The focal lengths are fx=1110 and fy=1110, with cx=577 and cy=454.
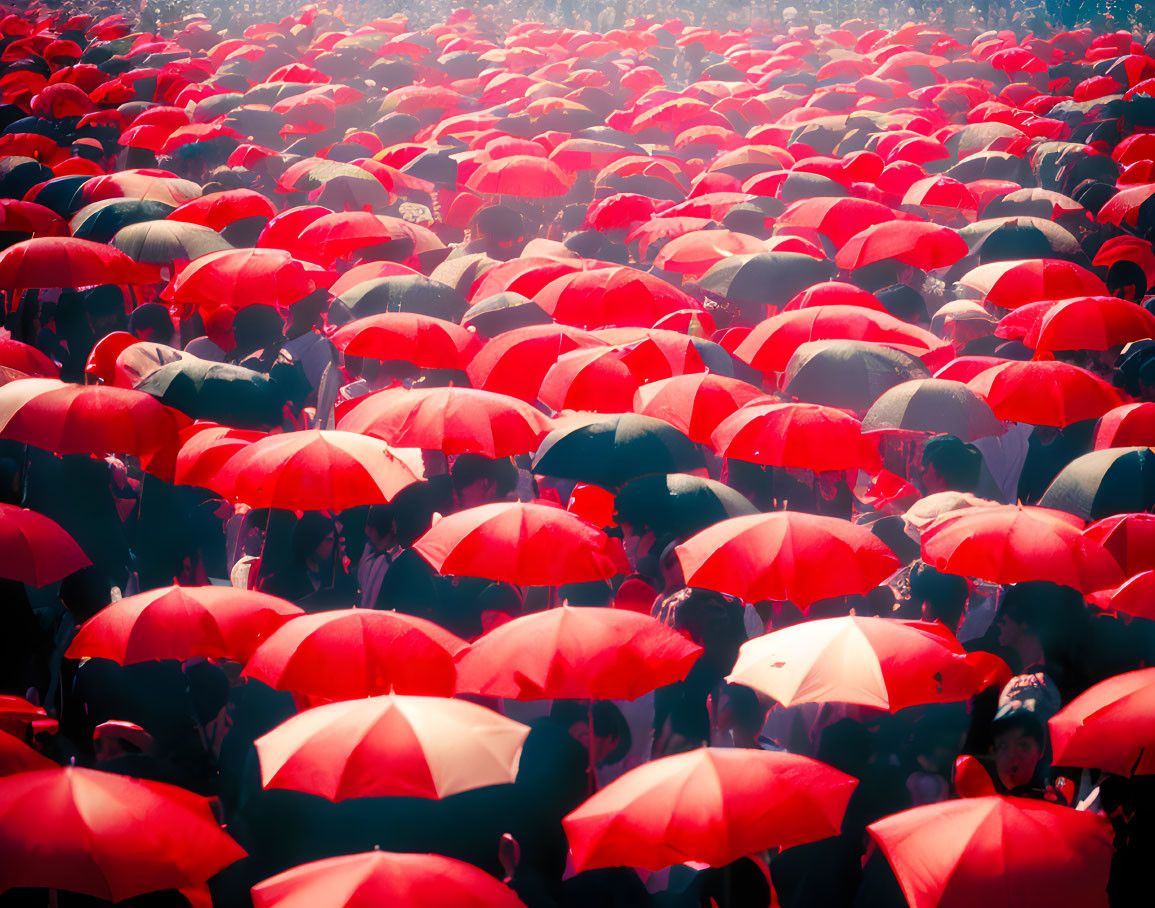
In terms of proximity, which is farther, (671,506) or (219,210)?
(219,210)

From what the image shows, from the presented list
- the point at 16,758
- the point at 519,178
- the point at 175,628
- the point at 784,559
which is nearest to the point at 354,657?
the point at 175,628

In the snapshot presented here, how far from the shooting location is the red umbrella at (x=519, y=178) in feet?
39.6

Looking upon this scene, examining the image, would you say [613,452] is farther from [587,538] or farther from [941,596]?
[941,596]

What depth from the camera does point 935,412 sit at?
636cm

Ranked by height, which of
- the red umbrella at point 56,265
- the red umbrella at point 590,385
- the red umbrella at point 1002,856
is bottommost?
the red umbrella at point 1002,856

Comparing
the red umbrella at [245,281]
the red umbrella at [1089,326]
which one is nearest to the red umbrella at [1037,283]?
the red umbrella at [1089,326]

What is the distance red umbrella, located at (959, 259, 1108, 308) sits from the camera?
8625mm

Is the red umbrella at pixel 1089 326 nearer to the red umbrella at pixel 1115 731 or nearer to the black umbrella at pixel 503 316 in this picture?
the black umbrella at pixel 503 316

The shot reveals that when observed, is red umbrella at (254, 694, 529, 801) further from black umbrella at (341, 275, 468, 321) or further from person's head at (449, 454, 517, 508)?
black umbrella at (341, 275, 468, 321)

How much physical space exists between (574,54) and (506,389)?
1654cm

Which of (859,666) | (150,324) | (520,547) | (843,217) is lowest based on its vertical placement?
(859,666)

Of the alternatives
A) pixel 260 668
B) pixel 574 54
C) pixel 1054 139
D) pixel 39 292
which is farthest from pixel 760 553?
pixel 574 54

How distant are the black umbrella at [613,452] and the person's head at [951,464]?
1.30 metres

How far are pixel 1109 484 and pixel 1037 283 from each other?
3.45 m
